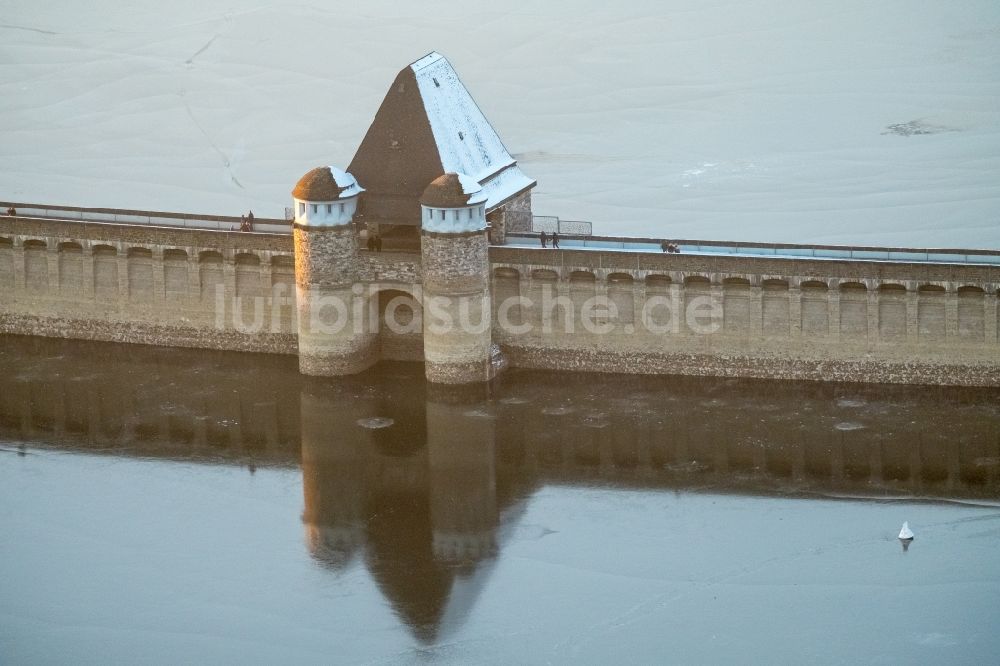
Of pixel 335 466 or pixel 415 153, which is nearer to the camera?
pixel 335 466

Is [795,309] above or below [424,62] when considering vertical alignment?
below

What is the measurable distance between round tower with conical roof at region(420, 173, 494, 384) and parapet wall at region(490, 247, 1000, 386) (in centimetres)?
160

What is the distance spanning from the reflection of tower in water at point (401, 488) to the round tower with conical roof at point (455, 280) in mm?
945

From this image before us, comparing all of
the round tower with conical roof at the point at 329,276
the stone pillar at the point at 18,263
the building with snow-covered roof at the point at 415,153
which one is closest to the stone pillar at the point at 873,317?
the building with snow-covered roof at the point at 415,153

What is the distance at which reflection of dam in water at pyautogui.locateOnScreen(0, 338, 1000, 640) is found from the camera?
37688 mm

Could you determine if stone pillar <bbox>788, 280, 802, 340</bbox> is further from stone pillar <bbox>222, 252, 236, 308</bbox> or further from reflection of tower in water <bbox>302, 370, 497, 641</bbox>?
stone pillar <bbox>222, 252, 236, 308</bbox>

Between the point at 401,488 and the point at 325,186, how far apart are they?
7.63m

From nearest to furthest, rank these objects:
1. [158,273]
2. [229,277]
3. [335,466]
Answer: [335,466]
[229,277]
[158,273]

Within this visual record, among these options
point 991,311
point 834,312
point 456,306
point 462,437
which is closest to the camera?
point 462,437

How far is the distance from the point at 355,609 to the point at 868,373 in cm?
1422

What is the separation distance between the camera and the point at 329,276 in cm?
4403

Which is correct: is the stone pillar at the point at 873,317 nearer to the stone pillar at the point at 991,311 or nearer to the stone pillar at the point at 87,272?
the stone pillar at the point at 991,311

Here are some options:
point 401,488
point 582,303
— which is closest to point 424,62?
point 582,303

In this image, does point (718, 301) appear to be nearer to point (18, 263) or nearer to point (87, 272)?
point (87, 272)
